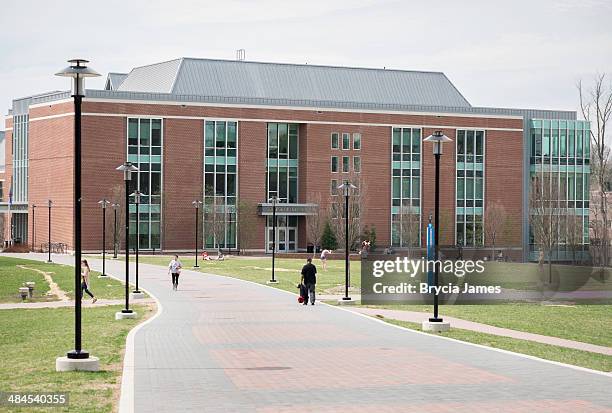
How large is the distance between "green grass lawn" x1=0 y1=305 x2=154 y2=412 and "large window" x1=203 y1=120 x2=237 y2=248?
59.9m

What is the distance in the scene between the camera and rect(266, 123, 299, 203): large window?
100438 millimetres

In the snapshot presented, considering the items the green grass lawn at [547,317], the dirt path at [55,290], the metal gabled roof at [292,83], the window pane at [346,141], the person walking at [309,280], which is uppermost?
the metal gabled roof at [292,83]

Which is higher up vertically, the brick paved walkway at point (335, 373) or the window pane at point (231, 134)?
the window pane at point (231, 134)

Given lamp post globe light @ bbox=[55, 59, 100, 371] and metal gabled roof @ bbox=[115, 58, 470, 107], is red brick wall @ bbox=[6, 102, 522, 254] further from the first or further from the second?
lamp post globe light @ bbox=[55, 59, 100, 371]

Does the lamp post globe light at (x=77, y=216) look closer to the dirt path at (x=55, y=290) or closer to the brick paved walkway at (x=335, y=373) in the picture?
the brick paved walkway at (x=335, y=373)

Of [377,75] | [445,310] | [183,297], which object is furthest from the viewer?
[377,75]

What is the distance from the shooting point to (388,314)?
32.8 m

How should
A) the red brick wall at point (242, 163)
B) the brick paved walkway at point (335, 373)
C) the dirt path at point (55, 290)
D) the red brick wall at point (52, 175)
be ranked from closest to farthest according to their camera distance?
the brick paved walkway at point (335, 373)
the dirt path at point (55, 290)
the red brick wall at point (242, 163)
the red brick wall at point (52, 175)

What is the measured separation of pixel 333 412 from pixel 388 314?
1914 centimetres

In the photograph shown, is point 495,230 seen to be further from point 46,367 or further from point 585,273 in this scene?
point 46,367

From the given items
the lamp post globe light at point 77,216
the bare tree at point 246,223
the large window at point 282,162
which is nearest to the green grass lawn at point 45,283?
the lamp post globe light at point 77,216

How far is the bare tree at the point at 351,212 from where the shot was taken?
94875 millimetres

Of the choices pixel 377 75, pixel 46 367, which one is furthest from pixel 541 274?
pixel 377 75

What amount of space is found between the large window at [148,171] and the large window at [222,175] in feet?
14.3
